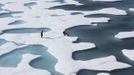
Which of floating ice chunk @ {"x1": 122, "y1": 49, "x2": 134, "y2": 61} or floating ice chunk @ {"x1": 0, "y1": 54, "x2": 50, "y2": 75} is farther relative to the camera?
floating ice chunk @ {"x1": 122, "y1": 49, "x2": 134, "y2": 61}

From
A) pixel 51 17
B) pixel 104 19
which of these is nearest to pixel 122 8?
pixel 104 19

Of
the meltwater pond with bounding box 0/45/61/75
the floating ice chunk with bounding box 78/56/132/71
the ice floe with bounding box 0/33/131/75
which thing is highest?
the floating ice chunk with bounding box 78/56/132/71

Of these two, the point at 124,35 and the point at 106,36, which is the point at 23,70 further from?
the point at 124,35

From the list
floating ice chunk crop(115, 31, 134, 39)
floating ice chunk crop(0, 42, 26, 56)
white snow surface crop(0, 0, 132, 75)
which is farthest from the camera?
Answer: floating ice chunk crop(115, 31, 134, 39)

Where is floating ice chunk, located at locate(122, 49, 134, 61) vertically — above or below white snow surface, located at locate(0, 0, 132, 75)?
above

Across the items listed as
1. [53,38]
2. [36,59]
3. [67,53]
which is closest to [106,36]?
[53,38]

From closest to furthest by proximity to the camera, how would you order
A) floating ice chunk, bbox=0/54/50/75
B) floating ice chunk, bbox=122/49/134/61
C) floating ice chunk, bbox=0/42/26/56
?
1. floating ice chunk, bbox=0/54/50/75
2. floating ice chunk, bbox=122/49/134/61
3. floating ice chunk, bbox=0/42/26/56

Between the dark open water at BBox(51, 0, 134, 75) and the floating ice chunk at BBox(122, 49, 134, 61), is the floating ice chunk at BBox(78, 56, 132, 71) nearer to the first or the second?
the dark open water at BBox(51, 0, 134, 75)

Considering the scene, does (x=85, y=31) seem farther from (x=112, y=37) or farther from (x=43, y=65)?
(x=43, y=65)

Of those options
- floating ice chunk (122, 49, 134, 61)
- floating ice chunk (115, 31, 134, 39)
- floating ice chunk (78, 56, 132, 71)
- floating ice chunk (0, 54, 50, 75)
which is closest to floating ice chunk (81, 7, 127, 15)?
floating ice chunk (115, 31, 134, 39)
